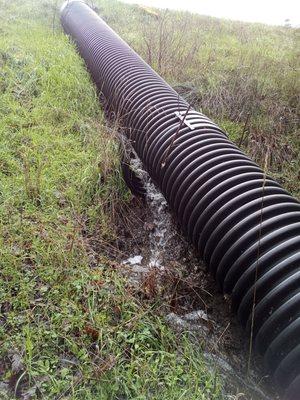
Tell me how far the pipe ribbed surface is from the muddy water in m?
0.34

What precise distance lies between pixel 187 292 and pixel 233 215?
0.72 meters

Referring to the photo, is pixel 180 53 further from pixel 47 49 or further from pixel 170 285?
pixel 170 285

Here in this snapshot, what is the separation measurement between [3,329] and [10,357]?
161 mm

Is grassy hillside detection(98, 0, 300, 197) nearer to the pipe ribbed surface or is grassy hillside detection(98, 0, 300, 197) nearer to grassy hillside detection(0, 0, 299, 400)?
grassy hillside detection(0, 0, 299, 400)

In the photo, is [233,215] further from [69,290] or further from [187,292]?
[69,290]

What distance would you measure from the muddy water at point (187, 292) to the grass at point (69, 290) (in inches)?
4.8

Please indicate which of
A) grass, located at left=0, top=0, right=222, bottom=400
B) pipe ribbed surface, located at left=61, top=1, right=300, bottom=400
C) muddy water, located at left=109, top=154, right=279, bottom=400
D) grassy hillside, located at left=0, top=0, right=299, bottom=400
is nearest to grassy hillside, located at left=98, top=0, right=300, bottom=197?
grassy hillside, located at left=0, top=0, right=299, bottom=400

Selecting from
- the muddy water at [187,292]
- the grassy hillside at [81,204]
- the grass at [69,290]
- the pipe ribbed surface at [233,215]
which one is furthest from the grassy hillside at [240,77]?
the grass at [69,290]

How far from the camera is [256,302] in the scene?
→ 188cm

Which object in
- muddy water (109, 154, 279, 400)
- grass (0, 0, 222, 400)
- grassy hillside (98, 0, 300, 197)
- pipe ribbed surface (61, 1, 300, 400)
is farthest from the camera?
grassy hillside (98, 0, 300, 197)

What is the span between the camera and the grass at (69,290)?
1.92 meters

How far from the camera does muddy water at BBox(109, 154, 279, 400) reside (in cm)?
218

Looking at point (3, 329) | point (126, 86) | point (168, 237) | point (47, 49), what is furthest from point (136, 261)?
point (47, 49)

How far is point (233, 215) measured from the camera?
2.15m
